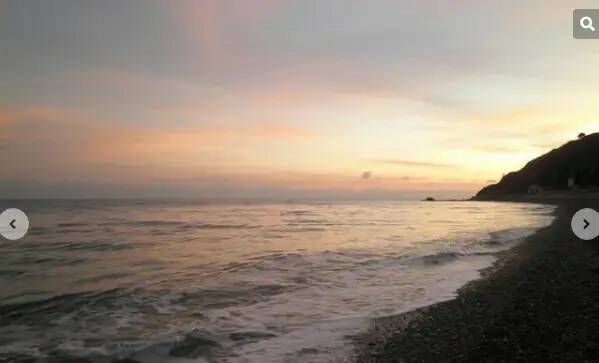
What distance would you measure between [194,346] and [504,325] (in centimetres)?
577

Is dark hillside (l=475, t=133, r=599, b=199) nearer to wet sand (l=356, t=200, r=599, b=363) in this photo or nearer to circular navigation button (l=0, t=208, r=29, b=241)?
wet sand (l=356, t=200, r=599, b=363)

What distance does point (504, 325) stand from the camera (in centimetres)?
783

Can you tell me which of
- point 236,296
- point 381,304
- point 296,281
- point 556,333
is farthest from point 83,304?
point 556,333

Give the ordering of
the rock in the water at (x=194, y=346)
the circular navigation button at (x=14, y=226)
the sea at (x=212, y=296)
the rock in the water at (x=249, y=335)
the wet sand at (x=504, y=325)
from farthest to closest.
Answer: the circular navigation button at (x=14, y=226)
the rock in the water at (x=249, y=335)
the sea at (x=212, y=296)
the rock in the water at (x=194, y=346)
the wet sand at (x=504, y=325)

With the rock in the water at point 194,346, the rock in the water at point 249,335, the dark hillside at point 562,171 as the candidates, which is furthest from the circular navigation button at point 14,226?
the dark hillside at point 562,171

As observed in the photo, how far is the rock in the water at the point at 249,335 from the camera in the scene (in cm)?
851

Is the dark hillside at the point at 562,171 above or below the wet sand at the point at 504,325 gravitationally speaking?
above

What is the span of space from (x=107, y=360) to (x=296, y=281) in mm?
7594

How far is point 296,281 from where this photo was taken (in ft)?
46.8

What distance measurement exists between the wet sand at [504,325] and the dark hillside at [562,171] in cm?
12871

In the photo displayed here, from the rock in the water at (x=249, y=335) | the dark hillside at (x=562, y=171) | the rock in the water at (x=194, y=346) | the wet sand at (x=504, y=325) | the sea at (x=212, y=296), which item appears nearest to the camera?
the wet sand at (x=504, y=325)

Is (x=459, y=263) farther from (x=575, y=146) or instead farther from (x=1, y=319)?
(x=575, y=146)

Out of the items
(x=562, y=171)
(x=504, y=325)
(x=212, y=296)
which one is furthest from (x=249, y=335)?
(x=562, y=171)

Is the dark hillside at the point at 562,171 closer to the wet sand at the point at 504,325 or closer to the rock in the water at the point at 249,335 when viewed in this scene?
the wet sand at the point at 504,325
